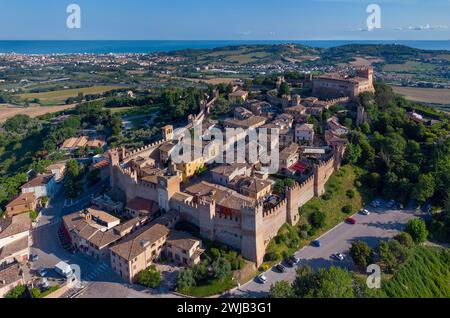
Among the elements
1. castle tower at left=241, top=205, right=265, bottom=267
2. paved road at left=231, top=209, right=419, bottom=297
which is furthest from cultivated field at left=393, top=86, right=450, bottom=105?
castle tower at left=241, top=205, right=265, bottom=267

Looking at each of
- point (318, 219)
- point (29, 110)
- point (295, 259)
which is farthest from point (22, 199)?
point (29, 110)

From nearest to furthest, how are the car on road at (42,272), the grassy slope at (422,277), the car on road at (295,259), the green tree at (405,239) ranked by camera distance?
1. the grassy slope at (422,277)
2. the car on road at (42,272)
3. the car on road at (295,259)
4. the green tree at (405,239)

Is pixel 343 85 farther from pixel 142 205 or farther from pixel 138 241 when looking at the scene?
pixel 138 241

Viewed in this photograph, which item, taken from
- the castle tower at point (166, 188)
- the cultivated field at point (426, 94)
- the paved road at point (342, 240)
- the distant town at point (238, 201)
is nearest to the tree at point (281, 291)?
the distant town at point (238, 201)

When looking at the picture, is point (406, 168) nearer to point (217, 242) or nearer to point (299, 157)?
point (299, 157)

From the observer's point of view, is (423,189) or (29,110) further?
(29,110)

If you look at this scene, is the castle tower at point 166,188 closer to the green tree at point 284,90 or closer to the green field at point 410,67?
the green tree at point 284,90

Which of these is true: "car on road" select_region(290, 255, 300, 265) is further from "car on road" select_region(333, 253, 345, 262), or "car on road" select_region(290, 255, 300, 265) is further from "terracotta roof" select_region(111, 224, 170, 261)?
"terracotta roof" select_region(111, 224, 170, 261)
